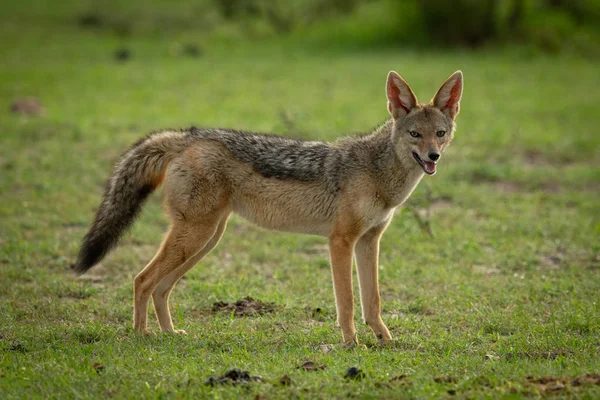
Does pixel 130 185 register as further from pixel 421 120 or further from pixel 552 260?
pixel 552 260

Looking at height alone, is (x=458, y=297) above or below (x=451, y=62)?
below

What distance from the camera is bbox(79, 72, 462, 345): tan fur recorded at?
7465 millimetres

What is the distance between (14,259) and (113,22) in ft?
71.2

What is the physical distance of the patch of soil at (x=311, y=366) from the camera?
251 inches

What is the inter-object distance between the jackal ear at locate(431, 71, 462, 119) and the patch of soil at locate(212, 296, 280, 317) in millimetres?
2569

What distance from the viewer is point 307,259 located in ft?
34.1

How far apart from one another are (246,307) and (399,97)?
2584 mm

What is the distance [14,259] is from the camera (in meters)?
9.79

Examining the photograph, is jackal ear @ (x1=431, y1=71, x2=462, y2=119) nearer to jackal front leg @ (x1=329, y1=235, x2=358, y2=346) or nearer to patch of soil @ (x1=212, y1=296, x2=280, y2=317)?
jackal front leg @ (x1=329, y1=235, x2=358, y2=346)

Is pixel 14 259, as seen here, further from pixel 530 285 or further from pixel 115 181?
pixel 530 285

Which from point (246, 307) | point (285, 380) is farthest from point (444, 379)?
point (246, 307)

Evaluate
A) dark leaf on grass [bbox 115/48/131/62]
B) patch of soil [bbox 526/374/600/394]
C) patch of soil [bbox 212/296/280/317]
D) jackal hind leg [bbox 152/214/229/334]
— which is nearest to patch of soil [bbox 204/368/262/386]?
jackal hind leg [bbox 152/214/229/334]

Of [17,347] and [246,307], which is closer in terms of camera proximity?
[17,347]

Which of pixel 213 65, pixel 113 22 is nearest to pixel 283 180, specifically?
pixel 213 65
